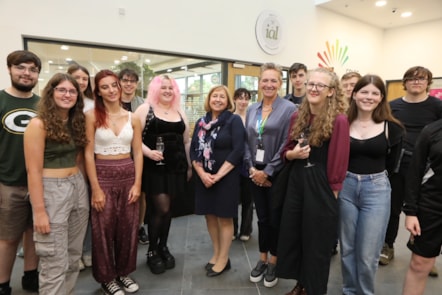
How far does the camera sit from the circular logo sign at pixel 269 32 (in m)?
4.92

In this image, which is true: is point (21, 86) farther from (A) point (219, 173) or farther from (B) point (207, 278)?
(B) point (207, 278)

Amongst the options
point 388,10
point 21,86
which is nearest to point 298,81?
point 21,86

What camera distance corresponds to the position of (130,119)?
2.02 metres

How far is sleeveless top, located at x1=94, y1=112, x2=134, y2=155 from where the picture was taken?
1881 millimetres

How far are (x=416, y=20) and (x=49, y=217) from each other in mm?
7900

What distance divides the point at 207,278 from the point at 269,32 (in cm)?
431

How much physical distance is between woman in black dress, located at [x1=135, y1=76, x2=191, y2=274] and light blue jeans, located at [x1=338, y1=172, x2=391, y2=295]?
1282 millimetres

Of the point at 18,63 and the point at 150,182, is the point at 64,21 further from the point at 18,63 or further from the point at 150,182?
the point at 150,182

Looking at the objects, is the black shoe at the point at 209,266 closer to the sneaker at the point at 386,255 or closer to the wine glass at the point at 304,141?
the wine glass at the point at 304,141

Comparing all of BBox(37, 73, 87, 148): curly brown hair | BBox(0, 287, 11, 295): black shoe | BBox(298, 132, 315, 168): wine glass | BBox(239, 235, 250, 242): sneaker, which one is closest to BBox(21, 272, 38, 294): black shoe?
BBox(0, 287, 11, 295): black shoe

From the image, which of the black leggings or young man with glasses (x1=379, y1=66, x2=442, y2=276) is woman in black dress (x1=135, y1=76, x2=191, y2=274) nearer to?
the black leggings

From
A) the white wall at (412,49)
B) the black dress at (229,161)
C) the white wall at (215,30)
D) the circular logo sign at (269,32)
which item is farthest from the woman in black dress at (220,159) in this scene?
the white wall at (412,49)

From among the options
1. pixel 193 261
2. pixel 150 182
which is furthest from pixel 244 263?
pixel 150 182

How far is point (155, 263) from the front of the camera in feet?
7.94
